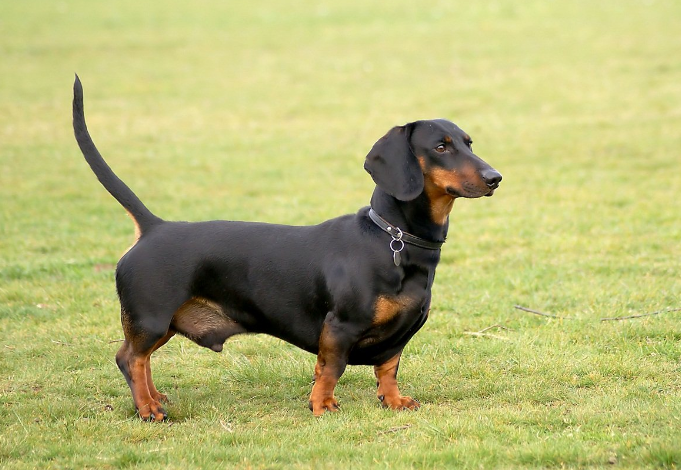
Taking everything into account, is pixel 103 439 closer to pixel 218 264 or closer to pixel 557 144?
pixel 218 264

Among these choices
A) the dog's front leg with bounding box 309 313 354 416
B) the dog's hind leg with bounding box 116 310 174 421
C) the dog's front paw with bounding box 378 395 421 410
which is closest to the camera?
the dog's front leg with bounding box 309 313 354 416

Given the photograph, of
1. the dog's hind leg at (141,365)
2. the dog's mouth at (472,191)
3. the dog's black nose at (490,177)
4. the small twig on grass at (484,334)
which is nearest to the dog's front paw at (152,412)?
the dog's hind leg at (141,365)

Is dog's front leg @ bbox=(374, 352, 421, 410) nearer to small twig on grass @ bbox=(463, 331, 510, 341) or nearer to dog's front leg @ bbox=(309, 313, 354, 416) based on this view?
dog's front leg @ bbox=(309, 313, 354, 416)

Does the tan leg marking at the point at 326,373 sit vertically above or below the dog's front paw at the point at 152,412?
above

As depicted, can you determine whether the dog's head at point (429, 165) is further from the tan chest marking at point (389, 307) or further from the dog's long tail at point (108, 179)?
the dog's long tail at point (108, 179)

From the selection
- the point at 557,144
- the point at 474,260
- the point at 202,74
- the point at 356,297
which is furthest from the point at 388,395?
the point at 202,74

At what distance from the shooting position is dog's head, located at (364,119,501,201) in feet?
17.6

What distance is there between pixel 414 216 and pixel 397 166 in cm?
32

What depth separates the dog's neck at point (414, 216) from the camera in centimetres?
548

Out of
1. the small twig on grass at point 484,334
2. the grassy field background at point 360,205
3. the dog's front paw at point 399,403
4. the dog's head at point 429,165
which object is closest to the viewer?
the grassy field background at point 360,205

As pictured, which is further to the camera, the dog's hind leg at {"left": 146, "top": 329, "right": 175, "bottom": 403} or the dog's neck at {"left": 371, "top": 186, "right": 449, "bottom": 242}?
the dog's hind leg at {"left": 146, "top": 329, "right": 175, "bottom": 403}

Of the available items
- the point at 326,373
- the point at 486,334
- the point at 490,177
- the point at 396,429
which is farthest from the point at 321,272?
the point at 486,334

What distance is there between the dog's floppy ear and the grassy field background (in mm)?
1401

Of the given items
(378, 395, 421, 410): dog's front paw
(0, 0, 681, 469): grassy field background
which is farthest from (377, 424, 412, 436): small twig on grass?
(378, 395, 421, 410): dog's front paw
